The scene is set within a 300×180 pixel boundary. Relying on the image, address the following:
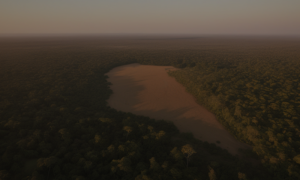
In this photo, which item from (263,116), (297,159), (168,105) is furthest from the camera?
(168,105)

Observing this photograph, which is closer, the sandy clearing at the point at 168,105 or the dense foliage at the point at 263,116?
the dense foliage at the point at 263,116

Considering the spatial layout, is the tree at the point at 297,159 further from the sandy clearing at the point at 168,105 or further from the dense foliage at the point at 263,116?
the sandy clearing at the point at 168,105

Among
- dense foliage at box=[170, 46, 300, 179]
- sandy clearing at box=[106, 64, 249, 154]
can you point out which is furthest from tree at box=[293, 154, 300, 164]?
sandy clearing at box=[106, 64, 249, 154]

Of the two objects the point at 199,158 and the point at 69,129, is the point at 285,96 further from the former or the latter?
the point at 69,129

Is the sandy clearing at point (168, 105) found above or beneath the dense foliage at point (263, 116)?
beneath

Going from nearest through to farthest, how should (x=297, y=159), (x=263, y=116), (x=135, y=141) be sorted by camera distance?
(x=297, y=159) → (x=135, y=141) → (x=263, y=116)

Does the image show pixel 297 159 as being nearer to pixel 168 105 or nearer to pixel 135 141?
pixel 135 141

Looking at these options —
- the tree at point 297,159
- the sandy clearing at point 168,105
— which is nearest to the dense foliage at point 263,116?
the tree at point 297,159

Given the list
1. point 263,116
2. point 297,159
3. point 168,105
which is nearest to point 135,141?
point 168,105

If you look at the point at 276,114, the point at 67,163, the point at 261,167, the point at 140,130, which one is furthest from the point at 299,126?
the point at 67,163

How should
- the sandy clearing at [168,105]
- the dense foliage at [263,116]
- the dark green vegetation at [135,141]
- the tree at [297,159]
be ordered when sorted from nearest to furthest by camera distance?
the dark green vegetation at [135,141] → the tree at [297,159] → the dense foliage at [263,116] → the sandy clearing at [168,105]

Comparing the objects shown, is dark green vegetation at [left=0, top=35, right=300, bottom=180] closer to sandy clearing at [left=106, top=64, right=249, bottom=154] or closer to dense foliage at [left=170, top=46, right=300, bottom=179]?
dense foliage at [left=170, top=46, right=300, bottom=179]
